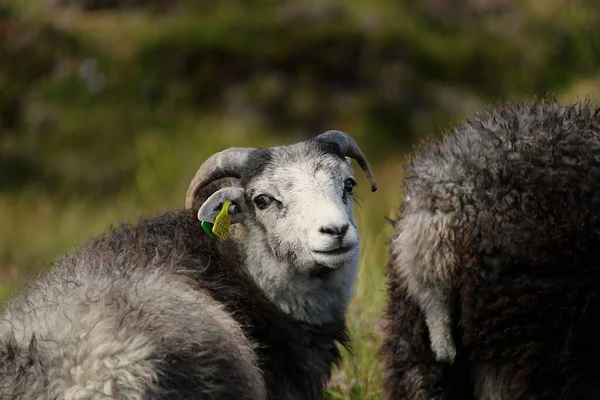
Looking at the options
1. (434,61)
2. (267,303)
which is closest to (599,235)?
(267,303)

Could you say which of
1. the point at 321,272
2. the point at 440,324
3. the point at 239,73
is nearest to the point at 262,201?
the point at 321,272

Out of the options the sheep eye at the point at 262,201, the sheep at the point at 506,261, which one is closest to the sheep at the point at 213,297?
the sheep eye at the point at 262,201

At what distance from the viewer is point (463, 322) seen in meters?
5.27

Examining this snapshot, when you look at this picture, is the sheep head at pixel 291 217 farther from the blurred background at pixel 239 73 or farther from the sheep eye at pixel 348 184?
the blurred background at pixel 239 73

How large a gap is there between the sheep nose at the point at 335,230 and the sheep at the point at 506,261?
1.48 feet

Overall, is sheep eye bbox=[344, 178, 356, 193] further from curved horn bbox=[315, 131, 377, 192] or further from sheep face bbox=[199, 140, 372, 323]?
curved horn bbox=[315, 131, 377, 192]

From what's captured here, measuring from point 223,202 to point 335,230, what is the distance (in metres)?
0.73

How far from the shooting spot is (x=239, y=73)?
19344 millimetres

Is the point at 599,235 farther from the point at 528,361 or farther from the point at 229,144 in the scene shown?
the point at 229,144

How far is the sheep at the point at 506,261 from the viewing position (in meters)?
5.08

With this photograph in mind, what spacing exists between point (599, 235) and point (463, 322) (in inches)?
30.5

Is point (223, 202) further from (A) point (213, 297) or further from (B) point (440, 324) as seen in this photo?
(B) point (440, 324)

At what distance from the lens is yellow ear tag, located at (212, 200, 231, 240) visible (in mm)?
6105

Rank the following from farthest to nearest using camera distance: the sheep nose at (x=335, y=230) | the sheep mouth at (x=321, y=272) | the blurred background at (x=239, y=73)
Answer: the blurred background at (x=239, y=73), the sheep mouth at (x=321, y=272), the sheep nose at (x=335, y=230)
